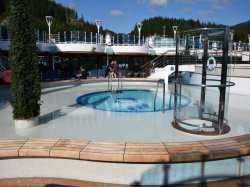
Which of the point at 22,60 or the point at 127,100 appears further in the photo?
the point at 127,100

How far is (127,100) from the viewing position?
34.1 feet

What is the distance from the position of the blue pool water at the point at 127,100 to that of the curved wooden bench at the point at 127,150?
174 inches

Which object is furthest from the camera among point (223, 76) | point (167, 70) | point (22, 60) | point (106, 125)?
point (167, 70)

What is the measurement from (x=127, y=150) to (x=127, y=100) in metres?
6.63

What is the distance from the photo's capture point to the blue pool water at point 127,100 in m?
8.78

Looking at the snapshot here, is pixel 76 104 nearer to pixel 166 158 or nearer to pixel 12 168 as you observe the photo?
pixel 12 168

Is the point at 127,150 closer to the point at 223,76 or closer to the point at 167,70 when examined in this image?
the point at 223,76

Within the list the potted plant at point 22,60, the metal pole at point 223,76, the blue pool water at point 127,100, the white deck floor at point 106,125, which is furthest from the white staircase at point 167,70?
the potted plant at point 22,60

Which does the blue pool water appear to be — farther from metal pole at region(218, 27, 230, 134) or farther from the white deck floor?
metal pole at region(218, 27, 230, 134)

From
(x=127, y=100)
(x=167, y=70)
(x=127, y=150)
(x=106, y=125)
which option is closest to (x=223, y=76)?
(x=127, y=150)

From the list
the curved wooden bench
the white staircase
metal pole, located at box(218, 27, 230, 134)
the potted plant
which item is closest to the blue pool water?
the white staircase

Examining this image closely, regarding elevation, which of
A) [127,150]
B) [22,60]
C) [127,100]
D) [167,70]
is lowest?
[127,100]

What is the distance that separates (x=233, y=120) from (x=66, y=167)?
4.40 meters

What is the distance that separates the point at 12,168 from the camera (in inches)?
158
